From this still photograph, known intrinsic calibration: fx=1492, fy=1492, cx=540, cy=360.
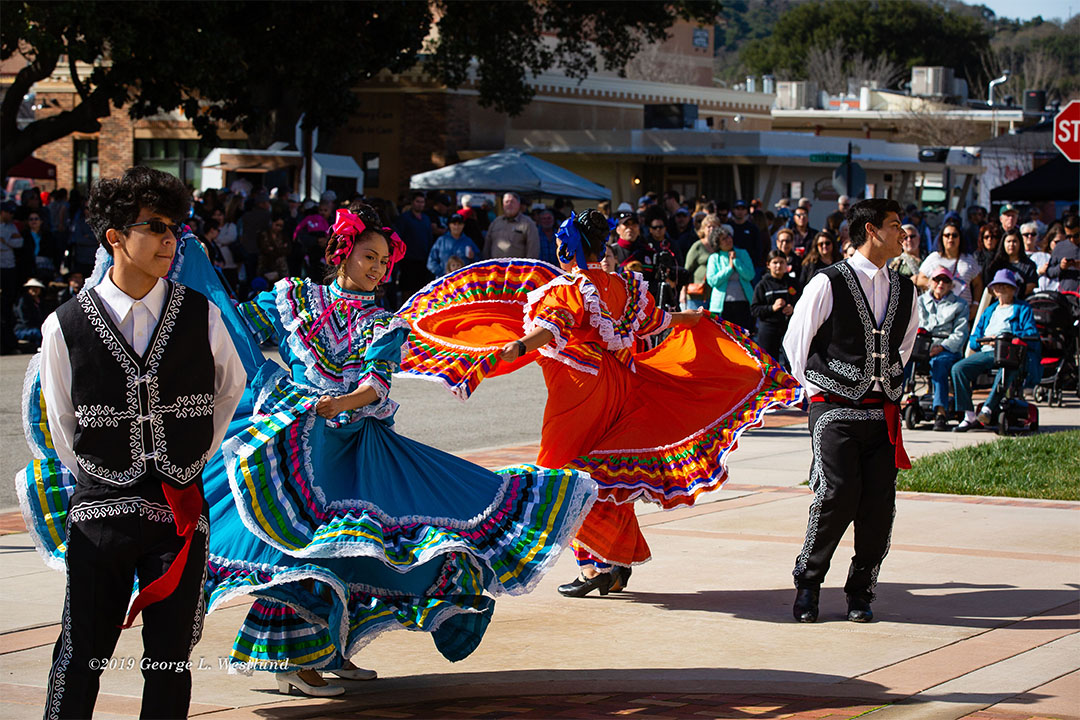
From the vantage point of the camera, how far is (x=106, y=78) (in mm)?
24203

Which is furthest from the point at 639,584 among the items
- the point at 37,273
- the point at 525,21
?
→ the point at 525,21

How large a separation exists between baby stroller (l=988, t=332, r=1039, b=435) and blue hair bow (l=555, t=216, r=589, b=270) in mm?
6738

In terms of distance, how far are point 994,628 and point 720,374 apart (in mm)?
2047

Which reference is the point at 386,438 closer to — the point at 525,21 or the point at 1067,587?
the point at 1067,587

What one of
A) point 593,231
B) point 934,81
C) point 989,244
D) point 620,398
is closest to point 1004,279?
point 989,244

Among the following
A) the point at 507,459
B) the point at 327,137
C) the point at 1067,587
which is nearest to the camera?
the point at 1067,587

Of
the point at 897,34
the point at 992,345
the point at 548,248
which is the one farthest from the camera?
the point at 897,34

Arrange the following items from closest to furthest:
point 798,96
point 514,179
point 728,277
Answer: point 728,277 → point 514,179 → point 798,96

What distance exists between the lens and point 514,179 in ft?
86.2

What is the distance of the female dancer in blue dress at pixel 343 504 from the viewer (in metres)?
5.27

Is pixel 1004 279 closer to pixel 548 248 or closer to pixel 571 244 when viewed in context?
pixel 548 248

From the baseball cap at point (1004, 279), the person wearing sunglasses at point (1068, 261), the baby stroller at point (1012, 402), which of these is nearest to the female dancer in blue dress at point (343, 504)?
the baby stroller at point (1012, 402)

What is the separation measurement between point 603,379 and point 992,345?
7225 mm

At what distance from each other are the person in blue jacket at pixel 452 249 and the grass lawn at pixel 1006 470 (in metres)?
7.76
